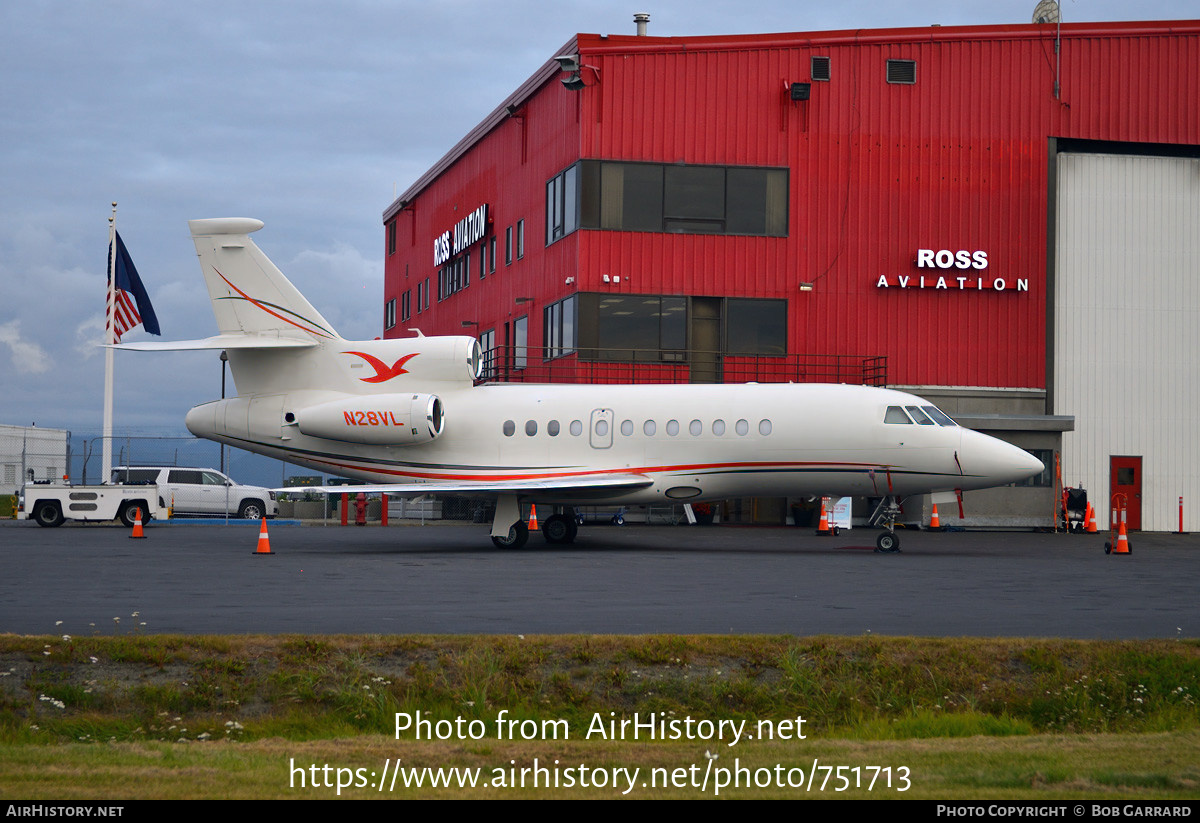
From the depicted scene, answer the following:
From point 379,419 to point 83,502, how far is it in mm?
11411

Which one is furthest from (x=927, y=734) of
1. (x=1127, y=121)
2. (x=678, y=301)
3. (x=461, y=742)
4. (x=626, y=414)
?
(x=1127, y=121)

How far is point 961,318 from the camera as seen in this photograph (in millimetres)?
36781

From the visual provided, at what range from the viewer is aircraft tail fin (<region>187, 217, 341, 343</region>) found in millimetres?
27328

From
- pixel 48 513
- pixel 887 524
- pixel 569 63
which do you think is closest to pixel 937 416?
pixel 887 524

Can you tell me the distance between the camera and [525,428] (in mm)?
26125

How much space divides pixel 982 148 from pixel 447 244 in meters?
22.6

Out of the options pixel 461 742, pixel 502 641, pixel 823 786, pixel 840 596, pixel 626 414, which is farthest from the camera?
pixel 626 414

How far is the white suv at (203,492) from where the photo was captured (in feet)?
134

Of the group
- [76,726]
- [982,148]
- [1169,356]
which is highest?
[982,148]

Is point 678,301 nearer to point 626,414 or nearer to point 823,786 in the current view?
point 626,414

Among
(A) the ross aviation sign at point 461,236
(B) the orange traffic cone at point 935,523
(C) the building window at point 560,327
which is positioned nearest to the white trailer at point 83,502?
(C) the building window at point 560,327

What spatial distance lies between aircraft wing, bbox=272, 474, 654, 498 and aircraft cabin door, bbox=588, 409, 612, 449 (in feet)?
2.41

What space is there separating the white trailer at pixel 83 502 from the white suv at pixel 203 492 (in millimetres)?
7846

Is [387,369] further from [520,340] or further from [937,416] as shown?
[520,340]
